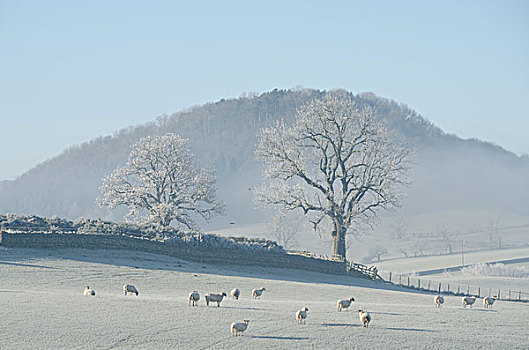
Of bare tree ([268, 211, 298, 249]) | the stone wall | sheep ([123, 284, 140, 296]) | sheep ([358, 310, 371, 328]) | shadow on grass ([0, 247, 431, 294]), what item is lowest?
sheep ([358, 310, 371, 328])

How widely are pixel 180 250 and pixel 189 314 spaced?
19043 mm

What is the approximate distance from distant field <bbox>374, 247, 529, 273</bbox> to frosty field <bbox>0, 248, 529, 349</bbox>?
60287mm

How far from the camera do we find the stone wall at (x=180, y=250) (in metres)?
42.2

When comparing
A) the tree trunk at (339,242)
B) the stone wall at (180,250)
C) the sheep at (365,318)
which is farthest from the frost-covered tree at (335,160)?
the sheep at (365,318)

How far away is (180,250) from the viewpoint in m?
46.5

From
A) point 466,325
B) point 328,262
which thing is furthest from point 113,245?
point 466,325

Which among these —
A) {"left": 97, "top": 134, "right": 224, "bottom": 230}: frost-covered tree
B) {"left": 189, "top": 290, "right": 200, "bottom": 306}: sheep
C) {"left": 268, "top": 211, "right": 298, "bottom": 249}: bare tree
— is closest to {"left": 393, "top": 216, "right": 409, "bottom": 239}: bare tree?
{"left": 268, "top": 211, "right": 298, "bottom": 249}: bare tree

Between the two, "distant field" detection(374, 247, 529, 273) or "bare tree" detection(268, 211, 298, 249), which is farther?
"bare tree" detection(268, 211, 298, 249)

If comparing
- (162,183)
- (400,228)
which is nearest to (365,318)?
(162,183)

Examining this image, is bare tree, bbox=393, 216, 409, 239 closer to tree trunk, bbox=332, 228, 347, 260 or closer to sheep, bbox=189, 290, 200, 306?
tree trunk, bbox=332, 228, 347, 260

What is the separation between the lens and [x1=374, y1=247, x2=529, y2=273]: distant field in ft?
331

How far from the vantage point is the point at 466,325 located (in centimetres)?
2891

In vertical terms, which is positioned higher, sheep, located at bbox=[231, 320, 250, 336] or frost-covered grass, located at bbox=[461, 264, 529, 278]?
frost-covered grass, located at bbox=[461, 264, 529, 278]

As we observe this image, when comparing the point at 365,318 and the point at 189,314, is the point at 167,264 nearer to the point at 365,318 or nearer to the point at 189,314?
the point at 189,314
